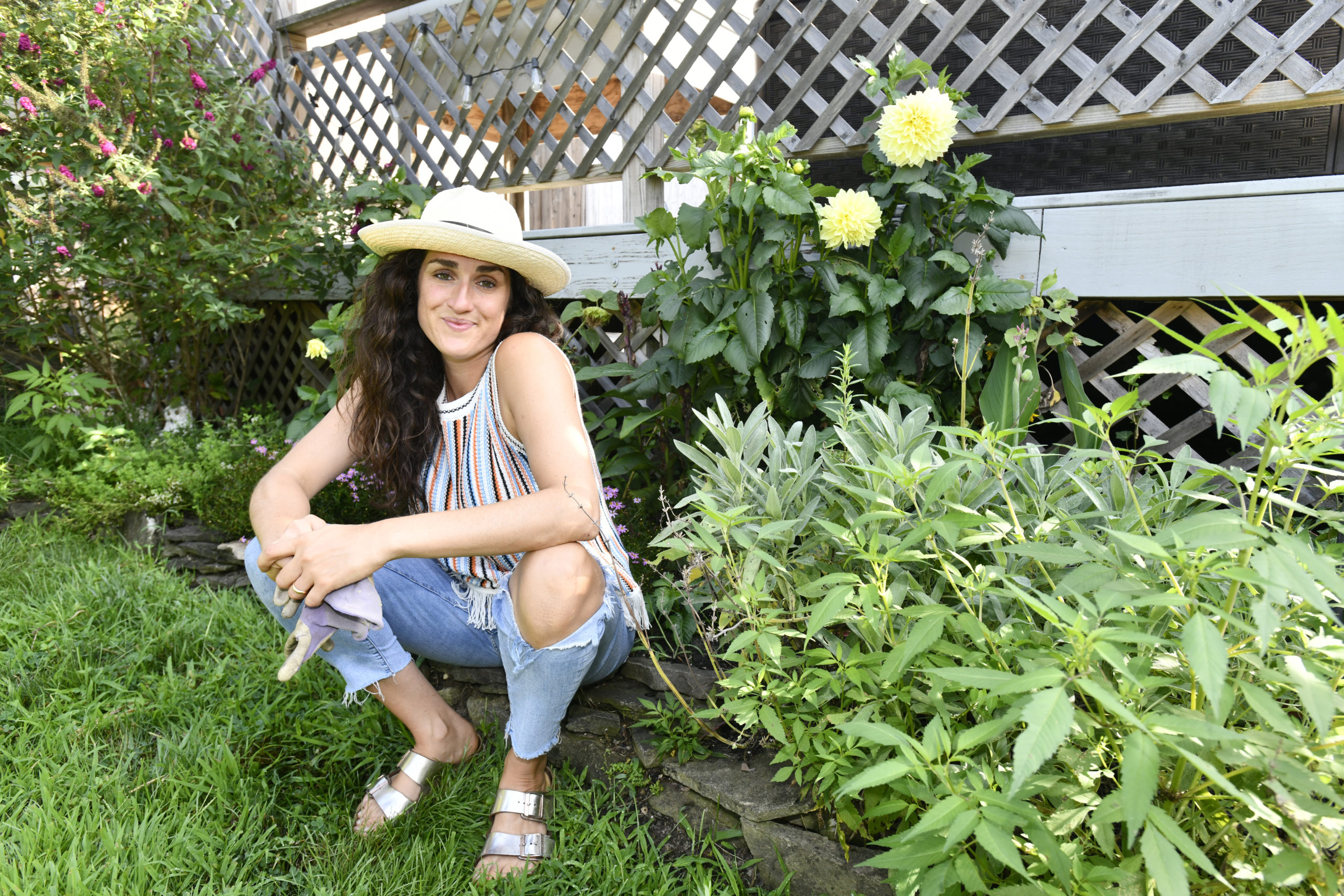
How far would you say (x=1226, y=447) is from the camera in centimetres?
239

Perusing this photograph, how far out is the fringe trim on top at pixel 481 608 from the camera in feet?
6.04

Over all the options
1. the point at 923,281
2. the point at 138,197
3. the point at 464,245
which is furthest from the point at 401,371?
the point at 138,197

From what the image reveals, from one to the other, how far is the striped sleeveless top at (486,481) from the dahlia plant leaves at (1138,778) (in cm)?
105

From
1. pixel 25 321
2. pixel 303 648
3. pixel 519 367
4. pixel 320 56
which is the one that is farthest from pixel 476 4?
pixel 303 648

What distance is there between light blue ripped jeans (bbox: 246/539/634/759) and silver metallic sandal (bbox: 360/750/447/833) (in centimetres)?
19

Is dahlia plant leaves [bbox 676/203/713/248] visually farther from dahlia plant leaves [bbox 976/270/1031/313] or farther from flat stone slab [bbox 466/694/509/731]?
flat stone slab [bbox 466/694/509/731]

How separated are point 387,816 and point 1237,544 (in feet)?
5.21

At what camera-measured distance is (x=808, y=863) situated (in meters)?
1.41

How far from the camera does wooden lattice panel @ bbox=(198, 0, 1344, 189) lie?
7.00ft

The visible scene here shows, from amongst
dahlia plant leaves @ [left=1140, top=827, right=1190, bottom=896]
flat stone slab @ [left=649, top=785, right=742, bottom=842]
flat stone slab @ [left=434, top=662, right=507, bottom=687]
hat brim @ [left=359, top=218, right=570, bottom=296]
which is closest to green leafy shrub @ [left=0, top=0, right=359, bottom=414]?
hat brim @ [left=359, top=218, right=570, bottom=296]

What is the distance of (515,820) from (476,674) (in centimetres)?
53

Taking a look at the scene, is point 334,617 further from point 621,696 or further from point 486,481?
point 621,696

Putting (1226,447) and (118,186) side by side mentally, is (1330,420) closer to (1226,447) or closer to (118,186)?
(1226,447)

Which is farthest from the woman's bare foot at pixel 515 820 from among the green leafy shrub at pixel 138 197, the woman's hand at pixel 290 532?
the green leafy shrub at pixel 138 197
